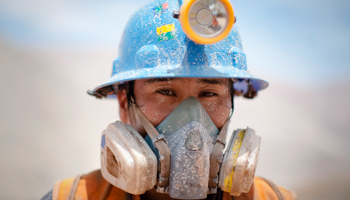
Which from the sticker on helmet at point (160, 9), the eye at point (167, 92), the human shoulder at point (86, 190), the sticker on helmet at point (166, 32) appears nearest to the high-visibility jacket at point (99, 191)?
the human shoulder at point (86, 190)

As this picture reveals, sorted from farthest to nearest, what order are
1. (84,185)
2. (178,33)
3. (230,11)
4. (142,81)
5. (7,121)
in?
1. (7,121)
2. (84,185)
3. (142,81)
4. (178,33)
5. (230,11)

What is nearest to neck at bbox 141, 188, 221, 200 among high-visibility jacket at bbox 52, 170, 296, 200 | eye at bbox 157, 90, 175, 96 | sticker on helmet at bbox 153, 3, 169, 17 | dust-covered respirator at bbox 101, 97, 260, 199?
high-visibility jacket at bbox 52, 170, 296, 200

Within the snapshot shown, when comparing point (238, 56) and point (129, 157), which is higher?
point (238, 56)

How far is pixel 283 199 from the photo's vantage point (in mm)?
2230

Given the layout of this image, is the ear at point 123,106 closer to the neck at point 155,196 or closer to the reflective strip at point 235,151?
the neck at point 155,196

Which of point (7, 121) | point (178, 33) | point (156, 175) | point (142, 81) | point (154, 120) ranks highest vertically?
point (178, 33)

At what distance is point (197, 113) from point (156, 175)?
1.64 feet

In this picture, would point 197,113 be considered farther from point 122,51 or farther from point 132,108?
point 122,51

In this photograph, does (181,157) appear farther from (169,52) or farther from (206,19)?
(206,19)

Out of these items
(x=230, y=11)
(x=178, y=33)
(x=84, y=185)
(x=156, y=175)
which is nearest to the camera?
(x=230, y=11)

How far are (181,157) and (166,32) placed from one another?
0.87m

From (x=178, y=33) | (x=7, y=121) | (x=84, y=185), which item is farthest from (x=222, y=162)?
(x=7, y=121)

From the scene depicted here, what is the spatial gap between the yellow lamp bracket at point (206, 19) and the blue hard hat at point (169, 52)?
235mm

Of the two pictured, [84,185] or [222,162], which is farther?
[84,185]
